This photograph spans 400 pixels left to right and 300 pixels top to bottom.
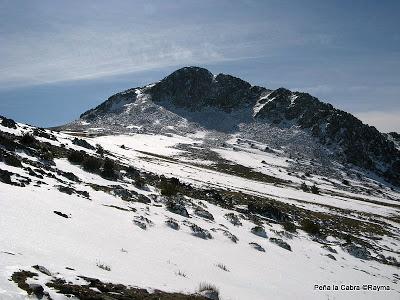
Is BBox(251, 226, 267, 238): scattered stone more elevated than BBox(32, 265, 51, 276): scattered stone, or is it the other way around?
BBox(32, 265, 51, 276): scattered stone

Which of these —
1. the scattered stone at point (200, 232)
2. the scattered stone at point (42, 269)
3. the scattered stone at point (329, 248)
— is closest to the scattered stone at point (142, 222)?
the scattered stone at point (200, 232)

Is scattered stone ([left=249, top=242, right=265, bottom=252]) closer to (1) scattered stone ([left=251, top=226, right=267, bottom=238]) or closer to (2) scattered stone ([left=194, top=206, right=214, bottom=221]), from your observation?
(1) scattered stone ([left=251, top=226, right=267, bottom=238])

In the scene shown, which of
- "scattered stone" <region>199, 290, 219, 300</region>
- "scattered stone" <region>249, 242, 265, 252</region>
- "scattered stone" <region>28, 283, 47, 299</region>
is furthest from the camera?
"scattered stone" <region>249, 242, 265, 252</region>

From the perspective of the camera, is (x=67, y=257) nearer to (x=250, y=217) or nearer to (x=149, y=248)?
(x=149, y=248)

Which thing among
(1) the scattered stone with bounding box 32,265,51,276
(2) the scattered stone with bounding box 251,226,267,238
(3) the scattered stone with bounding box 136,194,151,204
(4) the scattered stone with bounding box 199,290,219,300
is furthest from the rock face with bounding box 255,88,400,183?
(1) the scattered stone with bounding box 32,265,51,276

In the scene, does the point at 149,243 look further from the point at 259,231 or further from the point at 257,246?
the point at 259,231

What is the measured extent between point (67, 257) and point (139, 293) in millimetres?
3034

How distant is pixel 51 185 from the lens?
2550 centimetres

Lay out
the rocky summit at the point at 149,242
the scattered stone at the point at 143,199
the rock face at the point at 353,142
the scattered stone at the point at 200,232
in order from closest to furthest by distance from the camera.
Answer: the rocky summit at the point at 149,242 → the scattered stone at the point at 200,232 → the scattered stone at the point at 143,199 → the rock face at the point at 353,142

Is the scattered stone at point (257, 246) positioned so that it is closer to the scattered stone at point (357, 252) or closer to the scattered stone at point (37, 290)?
the scattered stone at point (357, 252)

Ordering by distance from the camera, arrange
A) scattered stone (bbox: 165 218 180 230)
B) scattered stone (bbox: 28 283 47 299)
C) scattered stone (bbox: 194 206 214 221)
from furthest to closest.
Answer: scattered stone (bbox: 194 206 214 221), scattered stone (bbox: 165 218 180 230), scattered stone (bbox: 28 283 47 299)

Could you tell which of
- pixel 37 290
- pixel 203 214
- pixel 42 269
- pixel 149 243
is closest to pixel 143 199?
pixel 203 214

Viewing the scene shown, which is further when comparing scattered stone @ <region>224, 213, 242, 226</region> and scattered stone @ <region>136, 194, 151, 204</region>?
scattered stone @ <region>224, 213, 242, 226</region>

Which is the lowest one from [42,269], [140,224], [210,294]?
[140,224]
